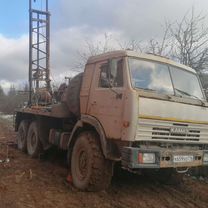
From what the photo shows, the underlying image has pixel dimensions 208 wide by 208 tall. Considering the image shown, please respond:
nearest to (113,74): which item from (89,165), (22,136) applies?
(89,165)

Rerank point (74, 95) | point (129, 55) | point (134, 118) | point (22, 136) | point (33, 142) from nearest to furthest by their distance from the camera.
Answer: point (134, 118) → point (129, 55) → point (74, 95) → point (33, 142) → point (22, 136)

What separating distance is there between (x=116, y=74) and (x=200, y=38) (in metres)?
9.33

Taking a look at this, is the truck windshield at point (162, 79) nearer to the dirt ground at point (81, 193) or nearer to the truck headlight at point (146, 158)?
the truck headlight at point (146, 158)

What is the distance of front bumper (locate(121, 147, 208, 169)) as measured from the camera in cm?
678

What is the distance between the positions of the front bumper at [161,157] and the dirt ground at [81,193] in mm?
754

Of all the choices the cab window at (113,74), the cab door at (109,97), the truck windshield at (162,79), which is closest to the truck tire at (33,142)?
the cab door at (109,97)

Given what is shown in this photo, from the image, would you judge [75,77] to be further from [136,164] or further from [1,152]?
[1,152]

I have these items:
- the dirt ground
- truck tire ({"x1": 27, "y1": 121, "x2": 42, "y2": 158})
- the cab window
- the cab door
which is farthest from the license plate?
truck tire ({"x1": 27, "y1": 121, "x2": 42, "y2": 158})

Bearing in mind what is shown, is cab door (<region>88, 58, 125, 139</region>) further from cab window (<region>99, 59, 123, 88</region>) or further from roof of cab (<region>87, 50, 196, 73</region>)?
roof of cab (<region>87, 50, 196, 73</region>)

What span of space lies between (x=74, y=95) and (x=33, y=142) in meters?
3.49

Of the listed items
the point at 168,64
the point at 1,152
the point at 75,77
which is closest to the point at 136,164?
the point at 168,64

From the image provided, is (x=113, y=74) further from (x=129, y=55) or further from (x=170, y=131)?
(x=170, y=131)

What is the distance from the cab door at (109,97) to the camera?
7.25 metres

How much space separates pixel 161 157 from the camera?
7.07 meters
